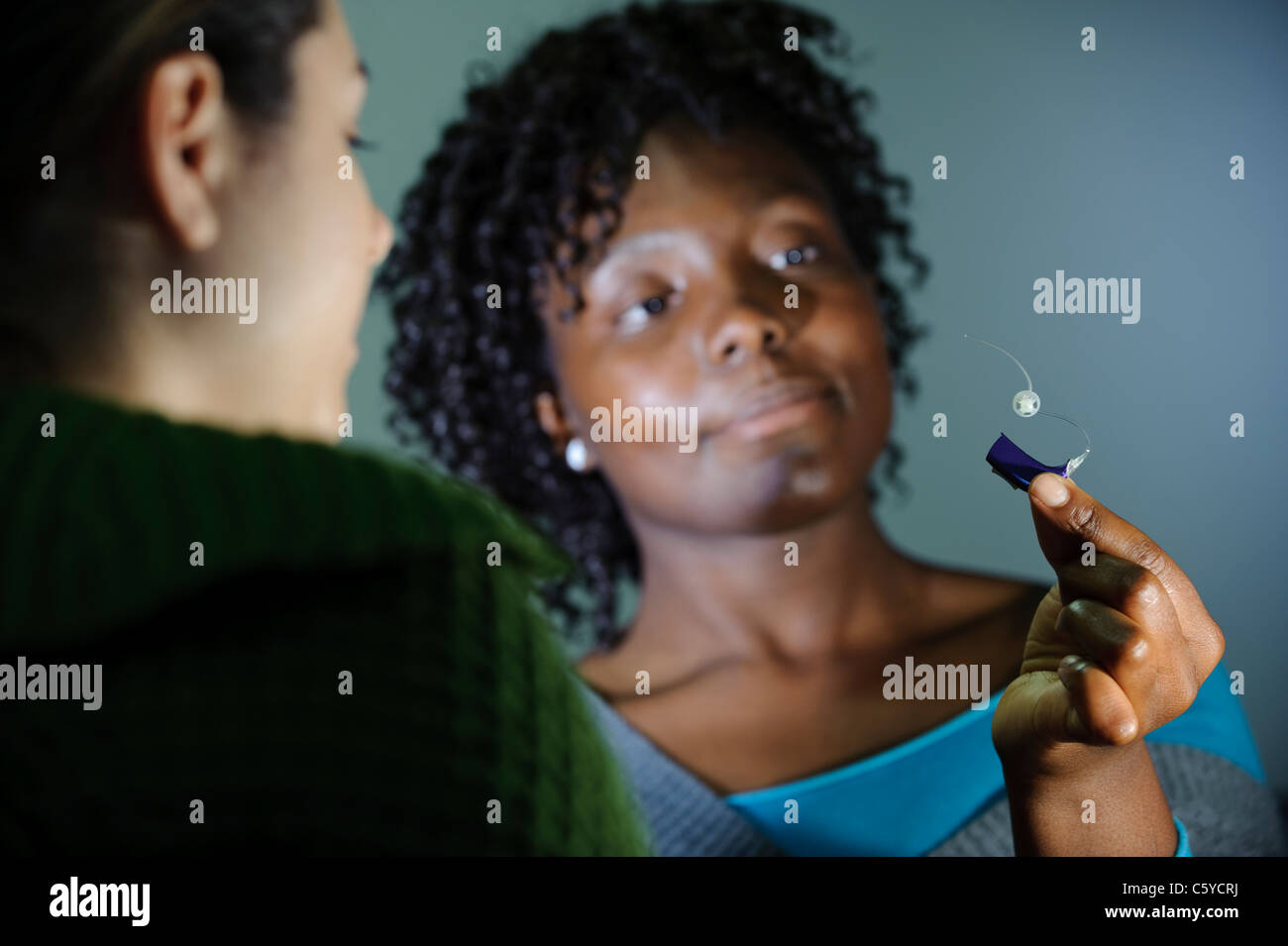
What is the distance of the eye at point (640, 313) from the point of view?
961 millimetres

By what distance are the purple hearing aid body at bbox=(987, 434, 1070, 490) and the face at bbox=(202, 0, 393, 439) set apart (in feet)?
1.44

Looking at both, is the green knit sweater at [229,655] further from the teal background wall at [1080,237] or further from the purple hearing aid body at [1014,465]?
the teal background wall at [1080,237]

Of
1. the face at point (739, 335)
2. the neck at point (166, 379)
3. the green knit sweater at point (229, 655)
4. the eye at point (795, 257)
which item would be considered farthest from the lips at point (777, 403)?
the green knit sweater at point (229, 655)

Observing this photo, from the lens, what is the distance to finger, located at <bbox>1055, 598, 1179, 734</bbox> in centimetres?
61

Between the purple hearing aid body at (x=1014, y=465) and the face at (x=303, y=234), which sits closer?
the face at (x=303, y=234)

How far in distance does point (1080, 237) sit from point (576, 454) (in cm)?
52

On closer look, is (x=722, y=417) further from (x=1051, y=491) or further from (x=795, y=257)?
(x=1051, y=491)

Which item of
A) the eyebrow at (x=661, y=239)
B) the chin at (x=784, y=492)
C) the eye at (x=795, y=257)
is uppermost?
the eyebrow at (x=661, y=239)

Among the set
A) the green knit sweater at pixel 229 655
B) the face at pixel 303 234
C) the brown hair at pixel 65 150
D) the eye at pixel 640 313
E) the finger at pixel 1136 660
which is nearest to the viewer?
the green knit sweater at pixel 229 655

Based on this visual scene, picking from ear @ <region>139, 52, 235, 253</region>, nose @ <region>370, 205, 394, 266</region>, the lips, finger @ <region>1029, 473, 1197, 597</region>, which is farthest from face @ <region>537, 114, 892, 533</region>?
ear @ <region>139, 52, 235, 253</region>

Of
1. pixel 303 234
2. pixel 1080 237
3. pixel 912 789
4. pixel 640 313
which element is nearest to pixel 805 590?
pixel 912 789

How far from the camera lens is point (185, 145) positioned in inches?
18.6

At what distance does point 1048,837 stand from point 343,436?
2.22 feet

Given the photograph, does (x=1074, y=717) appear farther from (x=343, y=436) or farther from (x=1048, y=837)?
(x=343, y=436)
